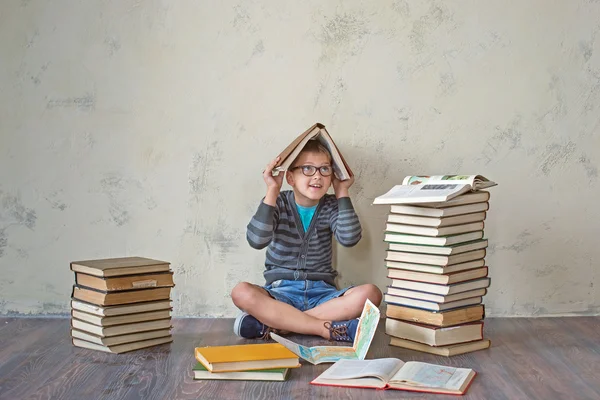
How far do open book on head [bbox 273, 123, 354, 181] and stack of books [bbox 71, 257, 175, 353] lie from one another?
0.60m

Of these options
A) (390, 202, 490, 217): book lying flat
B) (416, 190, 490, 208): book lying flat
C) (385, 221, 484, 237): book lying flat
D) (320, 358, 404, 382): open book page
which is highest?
(416, 190, 490, 208): book lying flat

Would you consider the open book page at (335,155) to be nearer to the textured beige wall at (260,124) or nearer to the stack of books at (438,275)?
the textured beige wall at (260,124)

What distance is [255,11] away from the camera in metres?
3.04

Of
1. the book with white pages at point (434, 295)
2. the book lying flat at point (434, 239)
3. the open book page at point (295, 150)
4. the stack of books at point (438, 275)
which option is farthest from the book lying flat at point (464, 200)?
the open book page at point (295, 150)

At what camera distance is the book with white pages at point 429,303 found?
2562 mm

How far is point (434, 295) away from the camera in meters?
2.57

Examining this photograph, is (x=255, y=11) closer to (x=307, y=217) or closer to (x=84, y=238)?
(x=307, y=217)

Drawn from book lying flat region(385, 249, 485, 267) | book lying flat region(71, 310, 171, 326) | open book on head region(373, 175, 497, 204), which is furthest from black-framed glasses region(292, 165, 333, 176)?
book lying flat region(71, 310, 171, 326)

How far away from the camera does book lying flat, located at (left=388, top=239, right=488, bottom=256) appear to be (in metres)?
2.53

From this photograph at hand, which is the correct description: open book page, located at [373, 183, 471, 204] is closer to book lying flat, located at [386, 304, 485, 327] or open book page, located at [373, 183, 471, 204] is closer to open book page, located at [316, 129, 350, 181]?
open book page, located at [316, 129, 350, 181]

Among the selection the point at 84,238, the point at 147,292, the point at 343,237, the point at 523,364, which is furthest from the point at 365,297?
the point at 84,238

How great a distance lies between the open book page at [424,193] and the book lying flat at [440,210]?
5 centimetres

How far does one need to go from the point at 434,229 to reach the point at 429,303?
10.6 inches

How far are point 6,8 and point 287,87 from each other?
1.24 metres
